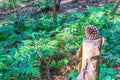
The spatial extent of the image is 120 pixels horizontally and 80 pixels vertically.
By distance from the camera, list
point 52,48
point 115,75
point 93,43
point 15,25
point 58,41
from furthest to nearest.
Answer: point 15,25 < point 58,41 < point 52,48 < point 115,75 < point 93,43

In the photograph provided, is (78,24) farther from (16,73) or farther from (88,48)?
(88,48)

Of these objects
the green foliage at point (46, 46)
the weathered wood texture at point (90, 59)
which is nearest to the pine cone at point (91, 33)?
the weathered wood texture at point (90, 59)

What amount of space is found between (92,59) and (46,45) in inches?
92.9

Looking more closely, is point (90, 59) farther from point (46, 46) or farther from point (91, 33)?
point (46, 46)

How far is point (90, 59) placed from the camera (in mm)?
2312

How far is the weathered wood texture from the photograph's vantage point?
7.47 ft

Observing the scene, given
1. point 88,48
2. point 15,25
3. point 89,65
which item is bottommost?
point 15,25

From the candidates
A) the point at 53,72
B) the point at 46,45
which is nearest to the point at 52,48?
the point at 46,45

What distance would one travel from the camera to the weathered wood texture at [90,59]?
228cm

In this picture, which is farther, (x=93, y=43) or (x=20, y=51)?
(x=20, y=51)

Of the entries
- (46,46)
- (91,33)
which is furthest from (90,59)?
(46,46)

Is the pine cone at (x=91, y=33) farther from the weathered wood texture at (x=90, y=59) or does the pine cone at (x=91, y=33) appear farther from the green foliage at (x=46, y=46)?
the green foliage at (x=46, y=46)

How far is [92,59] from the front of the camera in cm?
232

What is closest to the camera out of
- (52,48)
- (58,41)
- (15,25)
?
(52,48)
